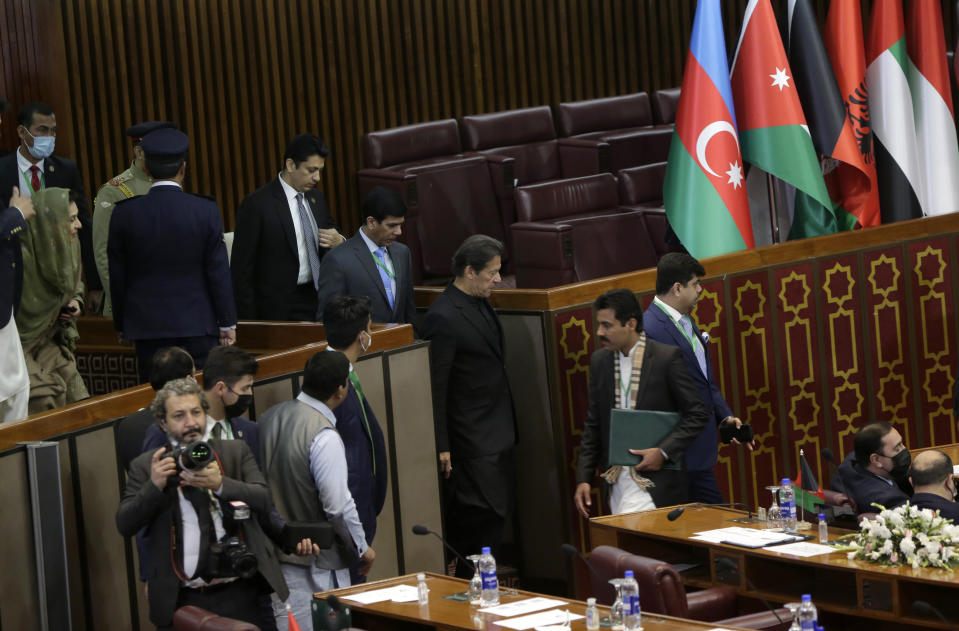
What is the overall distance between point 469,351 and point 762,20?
2.68 metres

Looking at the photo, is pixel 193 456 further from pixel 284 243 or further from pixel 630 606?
pixel 284 243

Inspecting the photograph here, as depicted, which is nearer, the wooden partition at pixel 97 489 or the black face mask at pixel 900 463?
the wooden partition at pixel 97 489

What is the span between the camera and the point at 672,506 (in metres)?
6.19

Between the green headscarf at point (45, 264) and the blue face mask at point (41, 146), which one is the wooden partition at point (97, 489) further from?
the blue face mask at point (41, 146)

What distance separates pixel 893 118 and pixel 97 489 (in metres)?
4.88

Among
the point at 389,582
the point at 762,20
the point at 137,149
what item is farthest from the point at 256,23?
the point at 389,582

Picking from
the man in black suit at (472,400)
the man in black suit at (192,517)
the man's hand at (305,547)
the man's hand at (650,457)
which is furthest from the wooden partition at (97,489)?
the man's hand at (650,457)

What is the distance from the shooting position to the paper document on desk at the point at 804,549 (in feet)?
17.8

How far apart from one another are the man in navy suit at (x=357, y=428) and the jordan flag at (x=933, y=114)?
419 centimetres

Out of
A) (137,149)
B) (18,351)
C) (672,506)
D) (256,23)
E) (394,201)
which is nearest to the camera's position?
(18,351)

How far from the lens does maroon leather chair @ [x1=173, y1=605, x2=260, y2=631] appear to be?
4426mm

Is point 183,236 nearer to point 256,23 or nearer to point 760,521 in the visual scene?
point 760,521

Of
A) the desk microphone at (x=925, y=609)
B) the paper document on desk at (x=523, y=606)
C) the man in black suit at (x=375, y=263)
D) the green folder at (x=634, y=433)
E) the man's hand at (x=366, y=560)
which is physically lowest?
the desk microphone at (x=925, y=609)

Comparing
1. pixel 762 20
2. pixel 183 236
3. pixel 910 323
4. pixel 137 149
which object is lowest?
pixel 910 323
